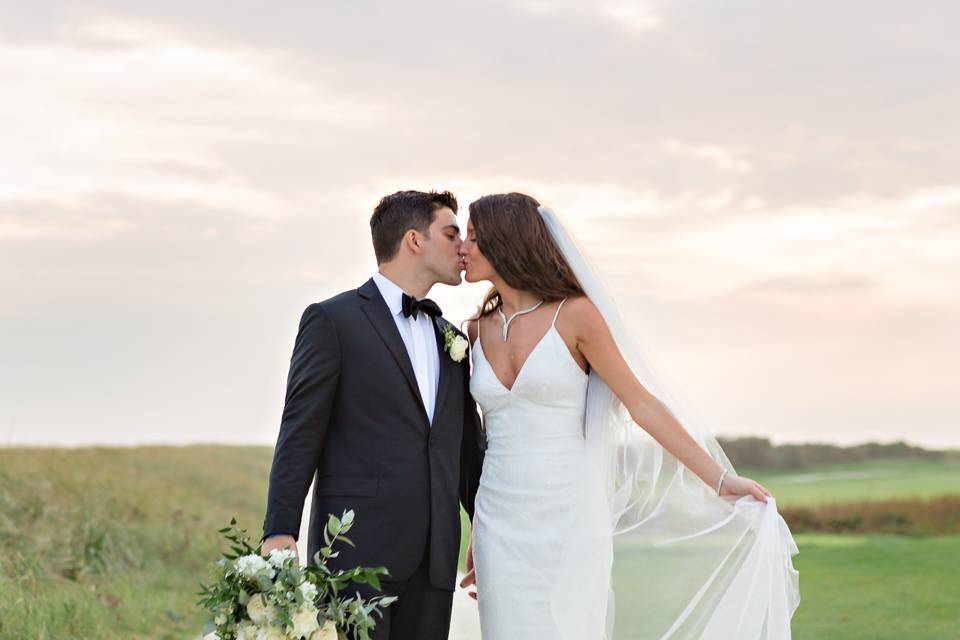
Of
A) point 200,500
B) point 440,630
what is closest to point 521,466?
point 440,630

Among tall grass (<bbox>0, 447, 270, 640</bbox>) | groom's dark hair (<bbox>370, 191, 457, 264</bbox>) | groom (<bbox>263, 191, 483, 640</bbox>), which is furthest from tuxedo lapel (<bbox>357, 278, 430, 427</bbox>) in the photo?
tall grass (<bbox>0, 447, 270, 640</bbox>)

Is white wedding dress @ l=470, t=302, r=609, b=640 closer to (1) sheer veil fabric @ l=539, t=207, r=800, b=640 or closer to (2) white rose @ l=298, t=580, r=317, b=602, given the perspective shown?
(1) sheer veil fabric @ l=539, t=207, r=800, b=640

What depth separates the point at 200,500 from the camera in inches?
566

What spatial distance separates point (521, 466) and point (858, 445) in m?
17.9

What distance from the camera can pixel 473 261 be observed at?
4.82m

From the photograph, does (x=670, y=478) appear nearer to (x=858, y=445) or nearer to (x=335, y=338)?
(x=335, y=338)

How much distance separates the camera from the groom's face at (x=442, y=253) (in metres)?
4.91

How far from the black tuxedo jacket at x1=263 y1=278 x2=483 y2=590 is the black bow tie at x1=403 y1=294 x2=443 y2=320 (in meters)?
0.12

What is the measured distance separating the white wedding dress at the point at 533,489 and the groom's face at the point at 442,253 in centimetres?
51

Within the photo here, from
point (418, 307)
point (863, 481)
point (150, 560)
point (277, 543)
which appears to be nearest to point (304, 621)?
point (277, 543)

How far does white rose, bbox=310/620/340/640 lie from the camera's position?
4.11m

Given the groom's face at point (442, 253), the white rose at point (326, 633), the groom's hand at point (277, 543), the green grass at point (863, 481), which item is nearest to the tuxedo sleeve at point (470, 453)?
→ the groom's face at point (442, 253)

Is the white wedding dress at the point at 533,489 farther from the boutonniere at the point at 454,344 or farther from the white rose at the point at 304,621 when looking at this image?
the white rose at the point at 304,621

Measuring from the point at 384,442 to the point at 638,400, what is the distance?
1.11 meters
